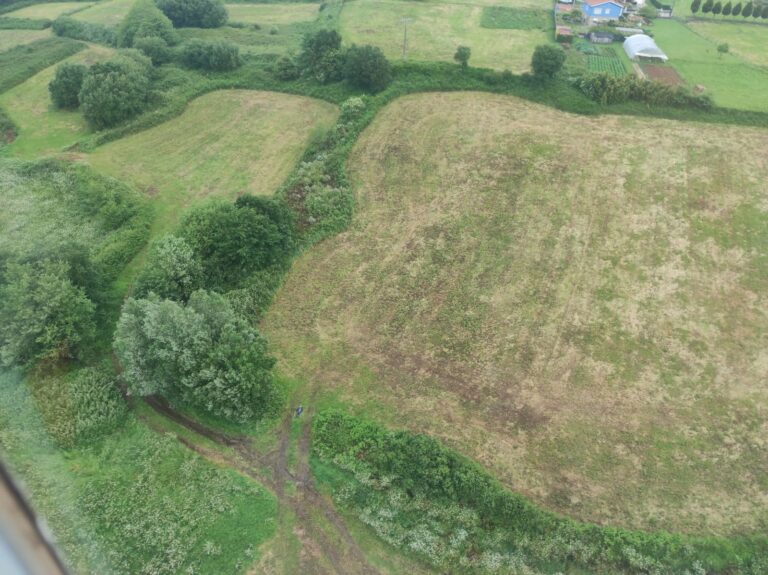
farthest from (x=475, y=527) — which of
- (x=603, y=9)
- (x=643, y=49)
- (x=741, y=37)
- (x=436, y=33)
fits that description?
(x=741, y=37)

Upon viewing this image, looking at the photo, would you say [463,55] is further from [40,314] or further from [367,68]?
[40,314]

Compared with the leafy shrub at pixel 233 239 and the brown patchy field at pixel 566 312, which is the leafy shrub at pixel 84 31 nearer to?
the brown patchy field at pixel 566 312

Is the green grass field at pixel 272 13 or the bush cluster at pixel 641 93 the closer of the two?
the bush cluster at pixel 641 93

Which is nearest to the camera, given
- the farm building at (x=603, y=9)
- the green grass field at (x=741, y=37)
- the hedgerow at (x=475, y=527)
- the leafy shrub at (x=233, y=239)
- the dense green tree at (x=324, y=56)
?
the hedgerow at (x=475, y=527)

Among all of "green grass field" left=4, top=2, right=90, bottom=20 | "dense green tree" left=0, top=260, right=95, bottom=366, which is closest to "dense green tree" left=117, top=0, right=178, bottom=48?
"green grass field" left=4, top=2, right=90, bottom=20

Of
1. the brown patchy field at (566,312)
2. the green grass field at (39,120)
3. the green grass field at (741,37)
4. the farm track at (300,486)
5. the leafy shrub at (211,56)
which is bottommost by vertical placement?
the farm track at (300,486)

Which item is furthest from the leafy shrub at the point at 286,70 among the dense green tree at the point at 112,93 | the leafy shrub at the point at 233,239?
the leafy shrub at the point at 233,239
